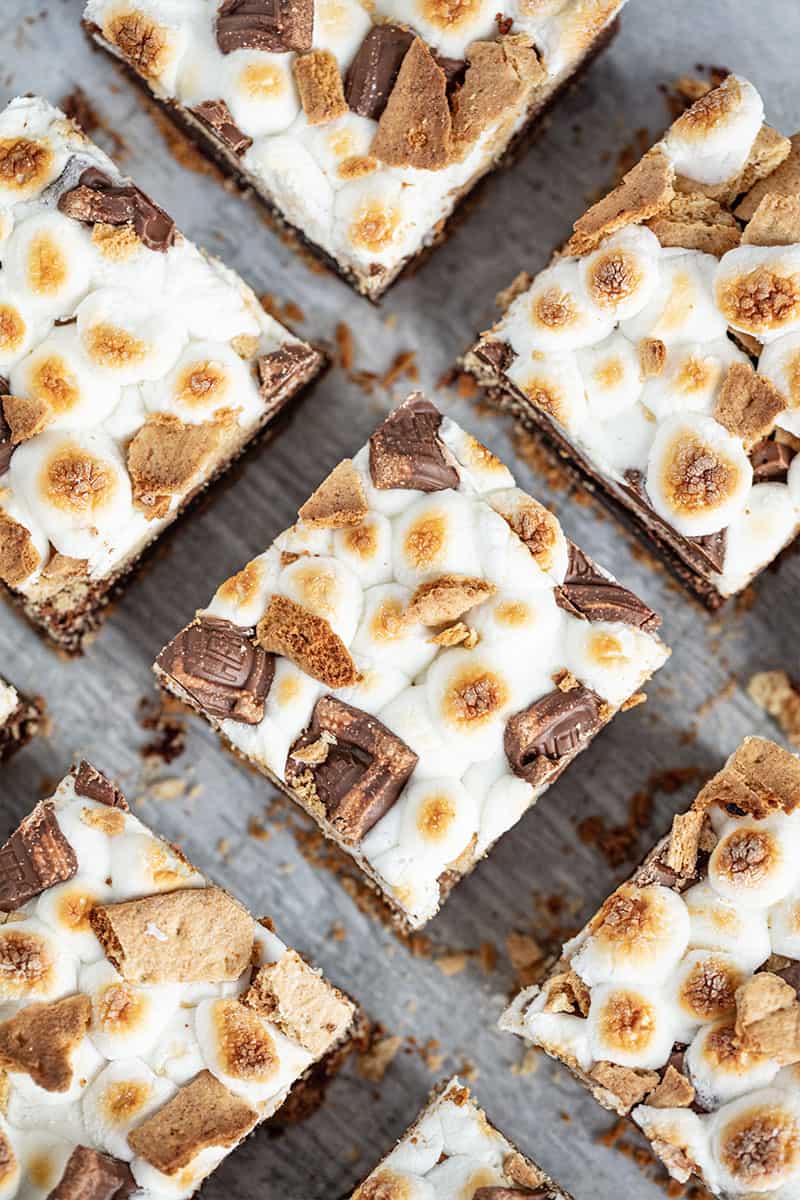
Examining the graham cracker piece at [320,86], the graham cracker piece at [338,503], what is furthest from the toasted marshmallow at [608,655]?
the graham cracker piece at [320,86]

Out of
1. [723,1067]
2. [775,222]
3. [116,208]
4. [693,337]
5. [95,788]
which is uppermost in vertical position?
[775,222]

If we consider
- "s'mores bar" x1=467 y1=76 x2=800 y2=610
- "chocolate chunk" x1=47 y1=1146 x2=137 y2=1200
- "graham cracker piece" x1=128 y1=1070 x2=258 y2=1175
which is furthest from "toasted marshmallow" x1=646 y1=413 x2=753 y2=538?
"chocolate chunk" x1=47 y1=1146 x2=137 y2=1200

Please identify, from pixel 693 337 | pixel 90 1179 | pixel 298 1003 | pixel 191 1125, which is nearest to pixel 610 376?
pixel 693 337

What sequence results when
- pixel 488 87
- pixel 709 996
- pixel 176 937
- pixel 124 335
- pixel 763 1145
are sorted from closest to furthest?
pixel 763 1145
pixel 709 996
pixel 176 937
pixel 124 335
pixel 488 87

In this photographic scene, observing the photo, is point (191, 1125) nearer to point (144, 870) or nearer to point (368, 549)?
point (144, 870)

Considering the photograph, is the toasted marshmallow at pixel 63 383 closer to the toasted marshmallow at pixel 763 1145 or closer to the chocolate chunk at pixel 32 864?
the chocolate chunk at pixel 32 864

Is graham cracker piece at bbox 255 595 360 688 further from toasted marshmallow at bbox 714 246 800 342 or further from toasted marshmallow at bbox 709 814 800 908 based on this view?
toasted marshmallow at bbox 714 246 800 342
